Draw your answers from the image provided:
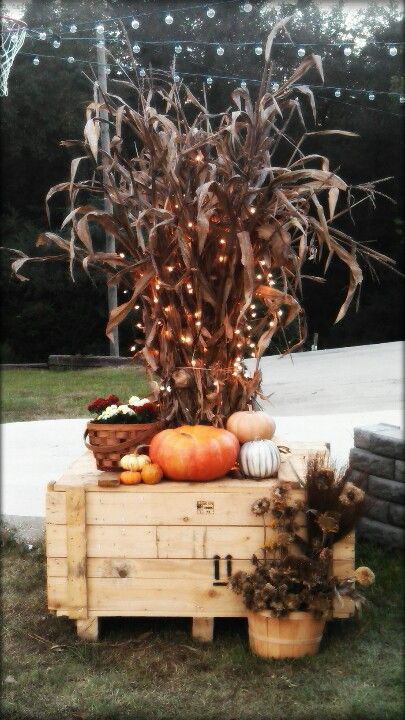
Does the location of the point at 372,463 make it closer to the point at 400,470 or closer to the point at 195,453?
the point at 400,470

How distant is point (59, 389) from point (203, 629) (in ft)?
22.7

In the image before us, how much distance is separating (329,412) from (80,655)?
439 centimetres

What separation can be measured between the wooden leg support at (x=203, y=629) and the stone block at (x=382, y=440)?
3.77ft

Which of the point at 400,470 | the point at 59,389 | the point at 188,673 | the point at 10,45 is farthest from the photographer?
the point at 59,389

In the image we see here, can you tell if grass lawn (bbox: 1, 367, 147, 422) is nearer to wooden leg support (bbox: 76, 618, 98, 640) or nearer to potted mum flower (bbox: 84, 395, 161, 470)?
potted mum flower (bbox: 84, 395, 161, 470)

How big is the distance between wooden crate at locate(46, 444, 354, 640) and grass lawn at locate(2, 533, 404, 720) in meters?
0.13

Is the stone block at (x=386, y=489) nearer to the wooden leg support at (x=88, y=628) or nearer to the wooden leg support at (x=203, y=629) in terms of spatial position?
the wooden leg support at (x=203, y=629)

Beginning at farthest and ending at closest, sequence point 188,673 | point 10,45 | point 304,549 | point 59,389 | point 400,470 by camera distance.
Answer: point 59,389
point 10,45
point 400,470
point 304,549
point 188,673

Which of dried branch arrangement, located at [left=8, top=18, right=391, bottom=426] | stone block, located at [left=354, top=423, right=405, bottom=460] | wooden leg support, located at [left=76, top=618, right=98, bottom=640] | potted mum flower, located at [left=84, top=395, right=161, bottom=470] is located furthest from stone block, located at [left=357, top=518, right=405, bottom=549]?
wooden leg support, located at [left=76, top=618, right=98, bottom=640]

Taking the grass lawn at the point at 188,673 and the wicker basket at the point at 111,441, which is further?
the wicker basket at the point at 111,441

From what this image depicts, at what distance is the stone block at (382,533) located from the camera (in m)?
3.38

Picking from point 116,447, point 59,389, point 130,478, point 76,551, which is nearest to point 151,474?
point 130,478

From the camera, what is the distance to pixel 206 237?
2.77 m

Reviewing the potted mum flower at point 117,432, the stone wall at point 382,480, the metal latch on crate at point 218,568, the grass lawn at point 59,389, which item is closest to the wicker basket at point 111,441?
the potted mum flower at point 117,432
